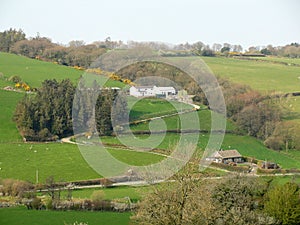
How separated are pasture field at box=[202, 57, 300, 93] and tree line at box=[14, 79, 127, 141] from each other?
19.6 m

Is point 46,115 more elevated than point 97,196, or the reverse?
point 46,115

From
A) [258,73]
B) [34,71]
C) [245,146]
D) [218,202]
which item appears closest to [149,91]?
[245,146]

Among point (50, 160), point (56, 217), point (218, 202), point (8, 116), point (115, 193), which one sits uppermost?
point (218, 202)

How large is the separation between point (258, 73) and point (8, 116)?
34049 millimetres

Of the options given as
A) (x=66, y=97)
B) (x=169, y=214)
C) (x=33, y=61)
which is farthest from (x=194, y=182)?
(x=33, y=61)

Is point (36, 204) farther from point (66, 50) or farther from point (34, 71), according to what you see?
point (66, 50)

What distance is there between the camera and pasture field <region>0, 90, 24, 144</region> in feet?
132

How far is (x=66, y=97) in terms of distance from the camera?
45.6m

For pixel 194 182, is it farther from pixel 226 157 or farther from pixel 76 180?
pixel 226 157

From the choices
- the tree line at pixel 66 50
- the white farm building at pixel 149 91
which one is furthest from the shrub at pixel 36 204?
the tree line at pixel 66 50

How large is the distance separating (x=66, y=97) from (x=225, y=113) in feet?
47.4

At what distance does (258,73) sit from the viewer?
220ft

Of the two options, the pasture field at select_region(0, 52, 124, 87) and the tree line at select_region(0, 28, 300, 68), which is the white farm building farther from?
the tree line at select_region(0, 28, 300, 68)

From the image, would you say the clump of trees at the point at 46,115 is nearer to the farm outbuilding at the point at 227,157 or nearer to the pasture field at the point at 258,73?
the farm outbuilding at the point at 227,157
